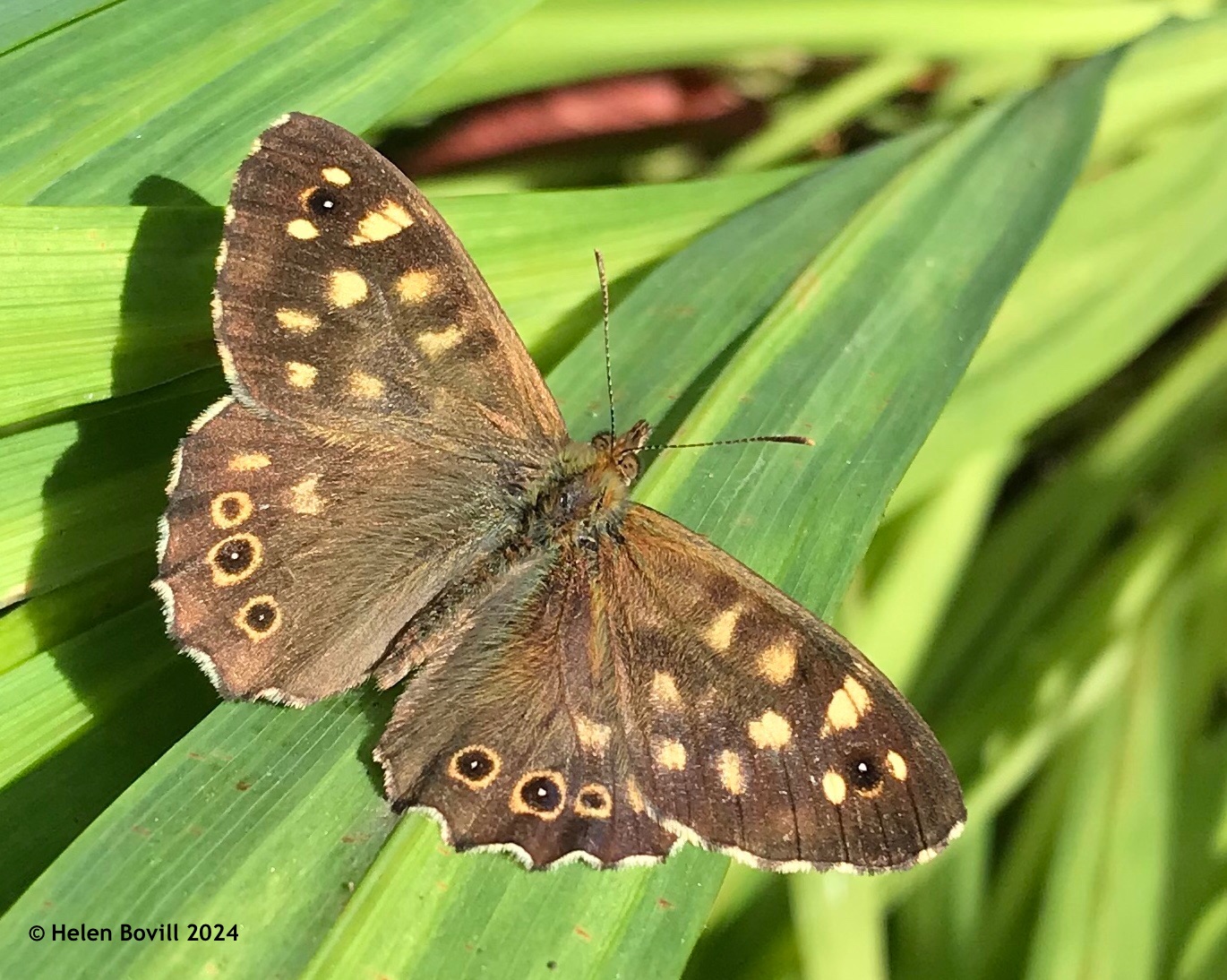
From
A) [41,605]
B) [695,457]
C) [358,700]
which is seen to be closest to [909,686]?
[695,457]

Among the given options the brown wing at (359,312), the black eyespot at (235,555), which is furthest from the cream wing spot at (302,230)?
the black eyespot at (235,555)

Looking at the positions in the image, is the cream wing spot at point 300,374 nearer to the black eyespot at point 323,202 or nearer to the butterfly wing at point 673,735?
the black eyespot at point 323,202

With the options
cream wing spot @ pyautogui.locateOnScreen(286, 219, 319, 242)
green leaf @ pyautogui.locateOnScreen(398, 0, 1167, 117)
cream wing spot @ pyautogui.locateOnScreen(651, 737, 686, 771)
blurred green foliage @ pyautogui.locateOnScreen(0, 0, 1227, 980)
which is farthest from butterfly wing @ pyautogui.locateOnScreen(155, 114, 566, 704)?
green leaf @ pyautogui.locateOnScreen(398, 0, 1167, 117)

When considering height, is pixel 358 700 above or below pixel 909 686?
above

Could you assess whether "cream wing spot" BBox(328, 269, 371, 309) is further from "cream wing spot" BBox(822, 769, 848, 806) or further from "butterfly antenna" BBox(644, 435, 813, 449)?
"cream wing spot" BBox(822, 769, 848, 806)

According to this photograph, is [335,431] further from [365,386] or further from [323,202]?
[323,202]

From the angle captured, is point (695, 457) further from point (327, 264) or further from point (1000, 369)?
point (1000, 369)
